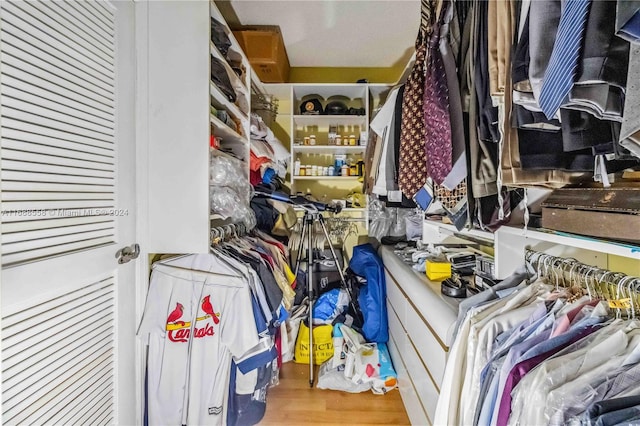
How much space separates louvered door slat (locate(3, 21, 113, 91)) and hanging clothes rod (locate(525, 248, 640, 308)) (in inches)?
66.3

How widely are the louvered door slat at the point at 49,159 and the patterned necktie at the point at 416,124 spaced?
4.00 ft

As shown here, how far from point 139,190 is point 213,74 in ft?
2.09

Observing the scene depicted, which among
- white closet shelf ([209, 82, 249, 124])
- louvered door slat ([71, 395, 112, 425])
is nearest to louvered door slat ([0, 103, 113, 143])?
white closet shelf ([209, 82, 249, 124])

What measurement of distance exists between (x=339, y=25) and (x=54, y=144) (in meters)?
1.84

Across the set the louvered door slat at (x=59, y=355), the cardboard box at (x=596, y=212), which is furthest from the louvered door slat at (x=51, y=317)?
the cardboard box at (x=596, y=212)

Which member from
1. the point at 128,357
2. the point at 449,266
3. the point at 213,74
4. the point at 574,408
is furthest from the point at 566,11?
the point at 128,357

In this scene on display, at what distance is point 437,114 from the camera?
1.03 m

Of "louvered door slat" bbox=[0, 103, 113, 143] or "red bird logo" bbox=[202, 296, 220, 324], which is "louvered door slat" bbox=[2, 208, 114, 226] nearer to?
"louvered door slat" bbox=[0, 103, 113, 143]

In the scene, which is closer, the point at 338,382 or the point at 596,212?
the point at 596,212

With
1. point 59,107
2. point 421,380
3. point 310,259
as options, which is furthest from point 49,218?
point 421,380

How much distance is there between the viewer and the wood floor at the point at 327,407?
167cm

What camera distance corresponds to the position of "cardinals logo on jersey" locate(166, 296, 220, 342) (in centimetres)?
136

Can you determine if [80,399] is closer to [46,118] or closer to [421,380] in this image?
[46,118]

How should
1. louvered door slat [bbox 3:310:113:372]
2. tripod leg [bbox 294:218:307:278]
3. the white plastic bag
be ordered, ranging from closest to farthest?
louvered door slat [bbox 3:310:113:372] < the white plastic bag < tripod leg [bbox 294:218:307:278]
